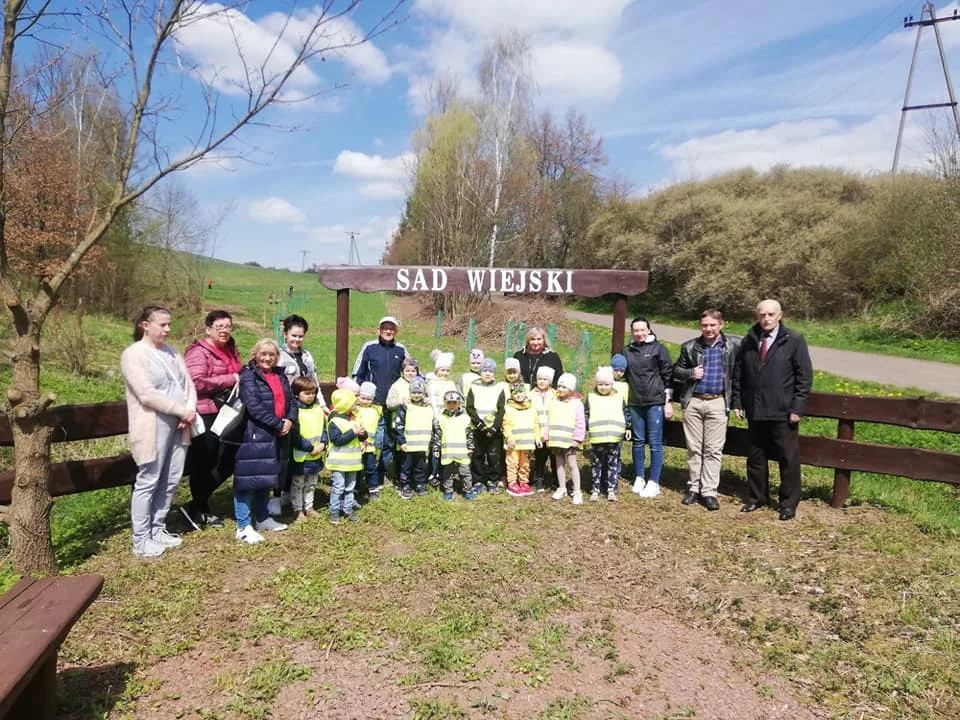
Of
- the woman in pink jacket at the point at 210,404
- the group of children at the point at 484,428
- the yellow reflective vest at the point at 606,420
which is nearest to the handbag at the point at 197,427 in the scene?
the woman in pink jacket at the point at 210,404

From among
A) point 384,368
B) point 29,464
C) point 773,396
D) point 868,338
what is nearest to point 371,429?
point 384,368

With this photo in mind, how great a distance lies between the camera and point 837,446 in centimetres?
566

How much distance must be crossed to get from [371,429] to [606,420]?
2216mm

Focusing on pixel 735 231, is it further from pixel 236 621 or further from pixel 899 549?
pixel 236 621

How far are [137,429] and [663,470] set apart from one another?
537cm

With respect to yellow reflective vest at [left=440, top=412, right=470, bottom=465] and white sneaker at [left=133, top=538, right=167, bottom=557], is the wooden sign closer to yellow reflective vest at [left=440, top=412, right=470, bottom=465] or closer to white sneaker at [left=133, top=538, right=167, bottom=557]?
yellow reflective vest at [left=440, top=412, right=470, bottom=465]

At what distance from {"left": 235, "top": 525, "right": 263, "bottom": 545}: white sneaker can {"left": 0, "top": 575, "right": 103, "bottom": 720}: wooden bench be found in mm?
1930

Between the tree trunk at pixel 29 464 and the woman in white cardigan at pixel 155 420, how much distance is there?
0.51 m

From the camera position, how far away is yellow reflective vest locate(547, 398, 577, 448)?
5.90 metres

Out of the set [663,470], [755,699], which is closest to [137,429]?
[755,699]

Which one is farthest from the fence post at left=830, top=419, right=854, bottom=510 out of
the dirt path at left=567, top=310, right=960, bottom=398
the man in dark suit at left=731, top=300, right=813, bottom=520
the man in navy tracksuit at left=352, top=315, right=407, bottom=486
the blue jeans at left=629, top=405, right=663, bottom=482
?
the dirt path at left=567, top=310, right=960, bottom=398

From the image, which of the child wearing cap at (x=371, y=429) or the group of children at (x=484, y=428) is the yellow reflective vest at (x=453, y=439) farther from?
the child wearing cap at (x=371, y=429)

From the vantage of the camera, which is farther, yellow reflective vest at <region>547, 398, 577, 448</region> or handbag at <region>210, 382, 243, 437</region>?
yellow reflective vest at <region>547, 398, 577, 448</region>

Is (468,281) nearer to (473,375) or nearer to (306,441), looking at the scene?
(473,375)
